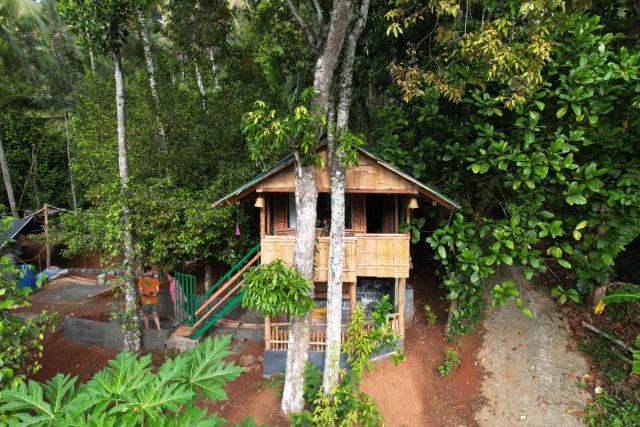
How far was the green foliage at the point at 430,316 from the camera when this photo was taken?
27.8 ft

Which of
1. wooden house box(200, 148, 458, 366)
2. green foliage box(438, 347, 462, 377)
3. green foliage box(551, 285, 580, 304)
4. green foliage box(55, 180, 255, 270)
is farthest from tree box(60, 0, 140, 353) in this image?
green foliage box(551, 285, 580, 304)

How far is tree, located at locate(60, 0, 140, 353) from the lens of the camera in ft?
20.7

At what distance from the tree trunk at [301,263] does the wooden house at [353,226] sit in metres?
0.60

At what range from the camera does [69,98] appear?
54.6ft

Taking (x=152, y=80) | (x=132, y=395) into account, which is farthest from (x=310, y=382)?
(x=152, y=80)

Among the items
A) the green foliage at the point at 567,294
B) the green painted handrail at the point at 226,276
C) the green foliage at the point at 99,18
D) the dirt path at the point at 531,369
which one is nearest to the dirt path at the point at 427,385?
the dirt path at the point at 531,369

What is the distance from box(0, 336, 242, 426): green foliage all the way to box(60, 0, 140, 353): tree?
4.44 metres

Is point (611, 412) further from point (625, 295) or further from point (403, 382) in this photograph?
point (403, 382)

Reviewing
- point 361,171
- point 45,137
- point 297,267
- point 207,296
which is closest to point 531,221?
point 361,171

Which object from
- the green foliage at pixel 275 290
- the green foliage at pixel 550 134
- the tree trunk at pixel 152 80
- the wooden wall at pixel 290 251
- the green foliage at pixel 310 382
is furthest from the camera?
the tree trunk at pixel 152 80

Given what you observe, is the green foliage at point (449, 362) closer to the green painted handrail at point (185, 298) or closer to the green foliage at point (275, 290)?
the green foliage at point (275, 290)

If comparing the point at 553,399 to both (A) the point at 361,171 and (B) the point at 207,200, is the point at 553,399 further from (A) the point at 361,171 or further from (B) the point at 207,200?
(B) the point at 207,200

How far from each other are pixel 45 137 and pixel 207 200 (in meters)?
19.2

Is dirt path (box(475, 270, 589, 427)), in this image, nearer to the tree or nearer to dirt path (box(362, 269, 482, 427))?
dirt path (box(362, 269, 482, 427))
